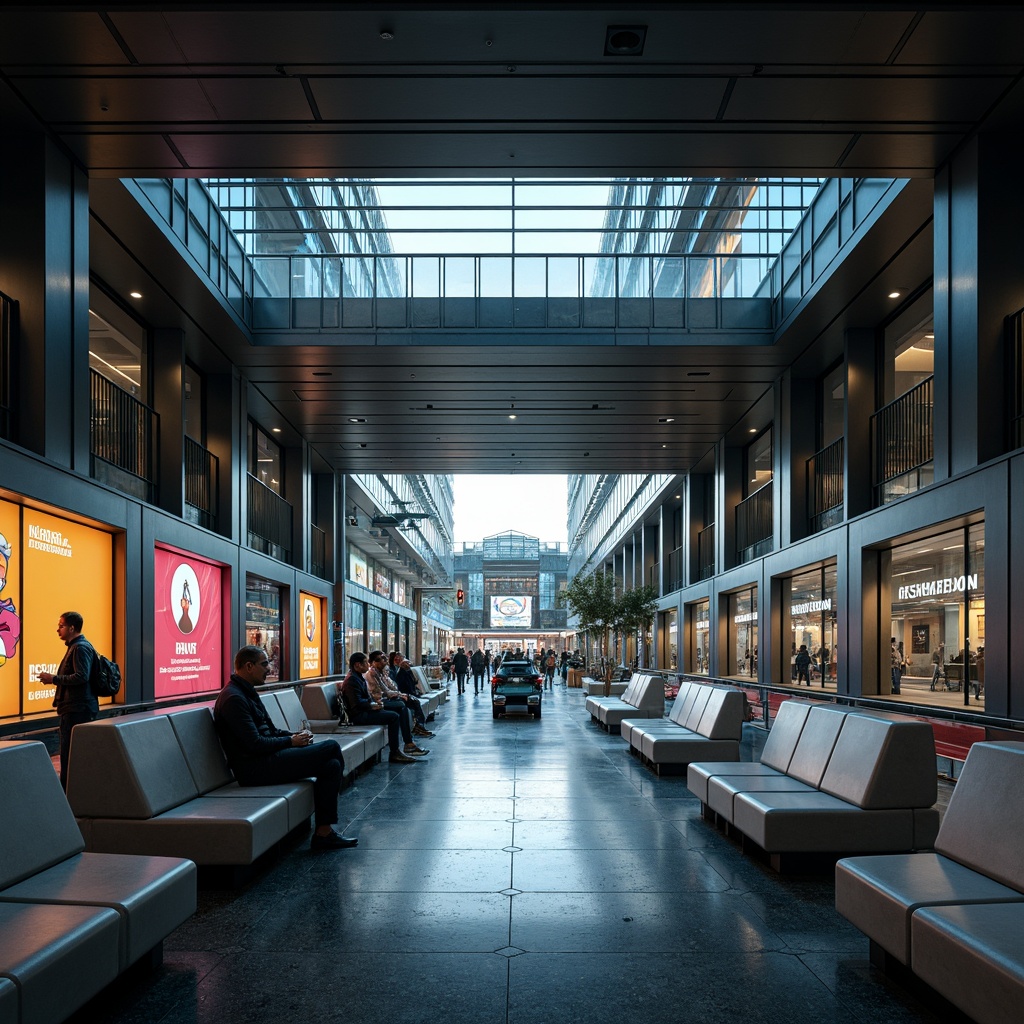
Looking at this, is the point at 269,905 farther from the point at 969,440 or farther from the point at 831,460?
the point at 831,460

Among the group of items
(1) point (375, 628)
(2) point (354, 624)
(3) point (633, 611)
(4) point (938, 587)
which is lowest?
(1) point (375, 628)

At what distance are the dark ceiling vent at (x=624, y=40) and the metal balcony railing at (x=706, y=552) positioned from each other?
60.6 feet

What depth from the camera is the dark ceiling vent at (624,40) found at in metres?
7.95

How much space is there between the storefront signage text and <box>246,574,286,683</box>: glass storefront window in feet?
37.8

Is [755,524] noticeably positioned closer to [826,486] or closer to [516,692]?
[826,486]

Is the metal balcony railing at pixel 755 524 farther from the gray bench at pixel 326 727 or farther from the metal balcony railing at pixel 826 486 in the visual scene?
the gray bench at pixel 326 727

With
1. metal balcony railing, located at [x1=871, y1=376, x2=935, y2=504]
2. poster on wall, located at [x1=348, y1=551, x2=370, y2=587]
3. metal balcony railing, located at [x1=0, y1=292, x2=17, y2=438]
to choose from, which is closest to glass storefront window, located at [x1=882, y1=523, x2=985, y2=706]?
metal balcony railing, located at [x1=871, y1=376, x2=935, y2=504]

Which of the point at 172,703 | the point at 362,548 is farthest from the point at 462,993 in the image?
the point at 362,548

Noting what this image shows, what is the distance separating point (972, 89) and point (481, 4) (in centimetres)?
480

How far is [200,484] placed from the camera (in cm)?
1627

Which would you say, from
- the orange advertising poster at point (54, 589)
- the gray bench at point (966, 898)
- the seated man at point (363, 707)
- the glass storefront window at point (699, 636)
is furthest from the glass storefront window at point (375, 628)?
the gray bench at point (966, 898)

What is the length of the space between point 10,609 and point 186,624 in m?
5.40

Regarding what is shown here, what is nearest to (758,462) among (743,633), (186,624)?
(743,633)

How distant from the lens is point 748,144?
10164mm
